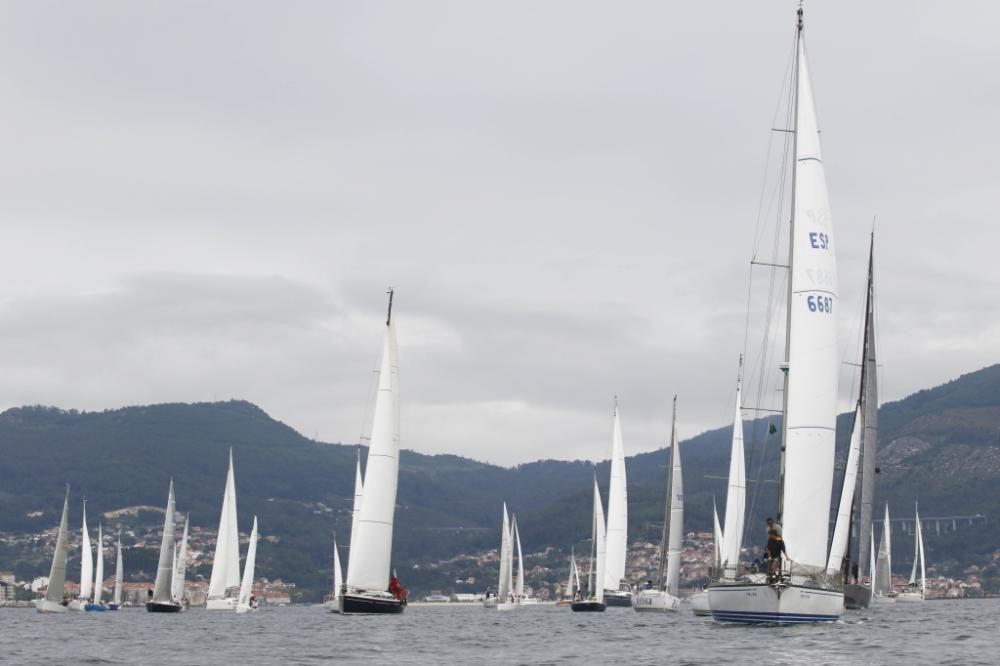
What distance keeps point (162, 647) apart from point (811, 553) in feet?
62.8

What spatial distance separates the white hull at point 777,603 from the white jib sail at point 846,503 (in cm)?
2117

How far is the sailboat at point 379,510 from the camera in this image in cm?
6369

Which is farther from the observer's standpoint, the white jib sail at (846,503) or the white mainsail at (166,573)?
the white mainsail at (166,573)

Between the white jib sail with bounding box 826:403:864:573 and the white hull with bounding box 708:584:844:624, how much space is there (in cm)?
2117

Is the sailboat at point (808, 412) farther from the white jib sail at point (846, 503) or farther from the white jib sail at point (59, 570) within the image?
the white jib sail at point (59, 570)

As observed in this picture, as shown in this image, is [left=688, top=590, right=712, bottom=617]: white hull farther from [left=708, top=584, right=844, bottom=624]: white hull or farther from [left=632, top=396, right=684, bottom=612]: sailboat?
[left=708, top=584, right=844, bottom=624]: white hull

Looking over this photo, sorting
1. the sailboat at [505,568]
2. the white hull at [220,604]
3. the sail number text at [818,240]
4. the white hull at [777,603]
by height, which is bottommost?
the white hull at [220,604]

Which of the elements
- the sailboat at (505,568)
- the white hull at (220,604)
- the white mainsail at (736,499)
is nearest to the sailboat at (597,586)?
the white mainsail at (736,499)

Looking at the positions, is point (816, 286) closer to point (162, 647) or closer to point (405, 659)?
point (405, 659)

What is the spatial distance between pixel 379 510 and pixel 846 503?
19416 millimetres

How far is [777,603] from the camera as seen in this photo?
3825cm

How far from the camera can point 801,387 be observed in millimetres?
40688

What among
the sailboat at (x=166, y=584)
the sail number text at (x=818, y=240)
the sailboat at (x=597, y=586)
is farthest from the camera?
the sailboat at (x=166, y=584)

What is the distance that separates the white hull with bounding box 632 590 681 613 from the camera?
267ft
